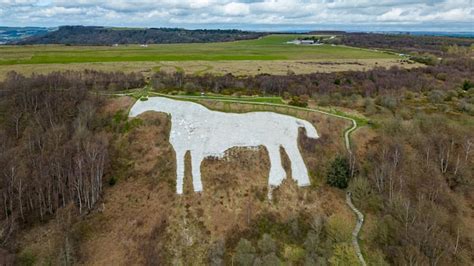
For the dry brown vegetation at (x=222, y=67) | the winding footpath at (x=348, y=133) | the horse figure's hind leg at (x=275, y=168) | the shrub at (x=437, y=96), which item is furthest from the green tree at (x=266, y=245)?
the dry brown vegetation at (x=222, y=67)

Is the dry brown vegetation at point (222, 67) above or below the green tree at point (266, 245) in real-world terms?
above

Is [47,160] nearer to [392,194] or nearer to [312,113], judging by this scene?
[312,113]

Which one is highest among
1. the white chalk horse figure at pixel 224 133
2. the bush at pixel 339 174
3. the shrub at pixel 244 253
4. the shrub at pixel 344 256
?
the white chalk horse figure at pixel 224 133

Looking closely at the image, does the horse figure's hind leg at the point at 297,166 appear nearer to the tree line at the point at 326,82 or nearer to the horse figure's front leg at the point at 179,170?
the horse figure's front leg at the point at 179,170

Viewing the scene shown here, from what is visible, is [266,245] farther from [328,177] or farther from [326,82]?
[326,82]

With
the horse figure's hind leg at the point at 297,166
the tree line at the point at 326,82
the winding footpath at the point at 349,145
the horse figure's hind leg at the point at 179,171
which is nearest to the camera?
the winding footpath at the point at 349,145

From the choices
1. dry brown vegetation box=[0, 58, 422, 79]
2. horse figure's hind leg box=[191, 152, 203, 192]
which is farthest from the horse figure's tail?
dry brown vegetation box=[0, 58, 422, 79]

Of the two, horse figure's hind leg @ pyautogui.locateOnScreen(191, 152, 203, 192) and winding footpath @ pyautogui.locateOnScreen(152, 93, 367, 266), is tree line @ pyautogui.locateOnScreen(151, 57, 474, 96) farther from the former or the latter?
horse figure's hind leg @ pyautogui.locateOnScreen(191, 152, 203, 192)
